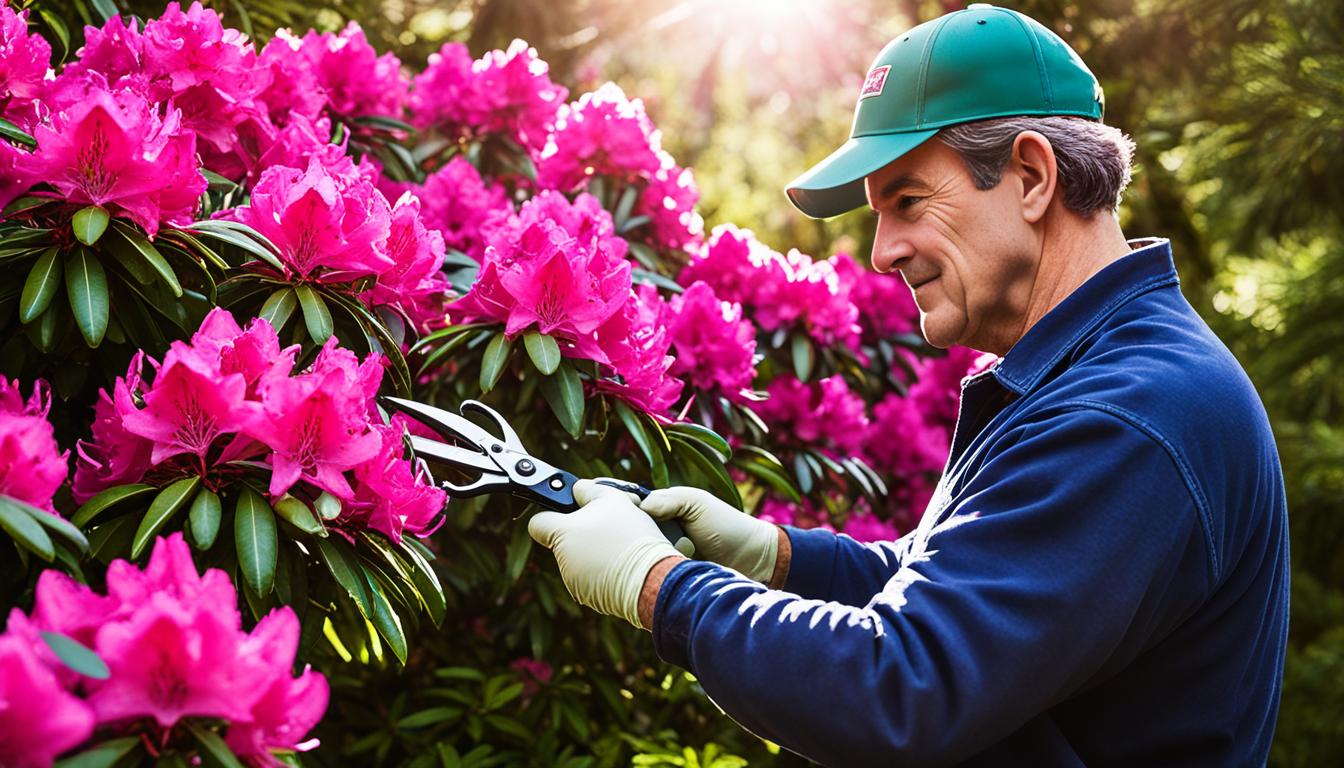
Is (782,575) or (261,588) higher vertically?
(261,588)

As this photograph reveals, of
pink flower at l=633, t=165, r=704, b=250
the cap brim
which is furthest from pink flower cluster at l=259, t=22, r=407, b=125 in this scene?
the cap brim

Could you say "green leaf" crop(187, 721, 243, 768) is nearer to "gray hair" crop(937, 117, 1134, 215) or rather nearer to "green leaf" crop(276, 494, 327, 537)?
"green leaf" crop(276, 494, 327, 537)

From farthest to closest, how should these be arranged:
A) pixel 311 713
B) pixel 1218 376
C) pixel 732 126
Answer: pixel 732 126
pixel 1218 376
pixel 311 713

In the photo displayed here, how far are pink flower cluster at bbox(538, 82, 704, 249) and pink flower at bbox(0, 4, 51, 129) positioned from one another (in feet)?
4.89

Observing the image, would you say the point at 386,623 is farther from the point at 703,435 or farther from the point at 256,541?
the point at 703,435

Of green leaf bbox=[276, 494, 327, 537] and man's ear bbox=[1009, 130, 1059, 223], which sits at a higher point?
man's ear bbox=[1009, 130, 1059, 223]

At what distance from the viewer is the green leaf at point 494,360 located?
1994 mm

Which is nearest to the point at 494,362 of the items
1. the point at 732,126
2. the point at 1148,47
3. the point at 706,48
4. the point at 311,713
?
the point at 311,713

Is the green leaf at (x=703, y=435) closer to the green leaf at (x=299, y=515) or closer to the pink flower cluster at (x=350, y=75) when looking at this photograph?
the green leaf at (x=299, y=515)

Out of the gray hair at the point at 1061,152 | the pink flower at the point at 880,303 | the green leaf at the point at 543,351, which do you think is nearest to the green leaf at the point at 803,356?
the pink flower at the point at 880,303

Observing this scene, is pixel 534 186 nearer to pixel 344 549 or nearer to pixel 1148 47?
pixel 344 549

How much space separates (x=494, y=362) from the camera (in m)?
2.03

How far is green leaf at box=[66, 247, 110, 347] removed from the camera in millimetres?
1573

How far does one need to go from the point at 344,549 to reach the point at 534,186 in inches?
76.7
